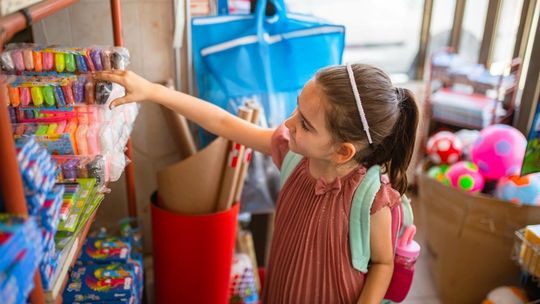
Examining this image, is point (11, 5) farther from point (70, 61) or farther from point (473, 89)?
point (473, 89)

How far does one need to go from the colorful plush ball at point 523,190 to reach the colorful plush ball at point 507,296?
31 cm

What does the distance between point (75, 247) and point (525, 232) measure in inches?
53.1

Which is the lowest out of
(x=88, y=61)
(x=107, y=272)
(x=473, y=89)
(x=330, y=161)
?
(x=107, y=272)

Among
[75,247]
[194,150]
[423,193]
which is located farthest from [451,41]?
[75,247]

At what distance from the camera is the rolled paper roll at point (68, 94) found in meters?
1.04

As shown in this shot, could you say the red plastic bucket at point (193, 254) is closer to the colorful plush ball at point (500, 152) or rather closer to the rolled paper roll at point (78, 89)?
the rolled paper roll at point (78, 89)

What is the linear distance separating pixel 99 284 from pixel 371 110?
0.83 meters

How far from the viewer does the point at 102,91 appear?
1.08m

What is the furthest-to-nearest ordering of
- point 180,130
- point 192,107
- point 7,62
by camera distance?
point 180,130
point 192,107
point 7,62

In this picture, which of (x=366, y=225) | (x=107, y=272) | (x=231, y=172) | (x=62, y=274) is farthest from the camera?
(x=231, y=172)

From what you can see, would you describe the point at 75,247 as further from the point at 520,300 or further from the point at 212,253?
the point at 520,300

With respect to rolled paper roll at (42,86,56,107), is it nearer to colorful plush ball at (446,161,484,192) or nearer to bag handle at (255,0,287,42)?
bag handle at (255,0,287,42)

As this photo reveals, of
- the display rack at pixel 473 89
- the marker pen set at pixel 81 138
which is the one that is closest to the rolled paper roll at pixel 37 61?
the marker pen set at pixel 81 138

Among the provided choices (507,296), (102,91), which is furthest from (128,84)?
(507,296)
